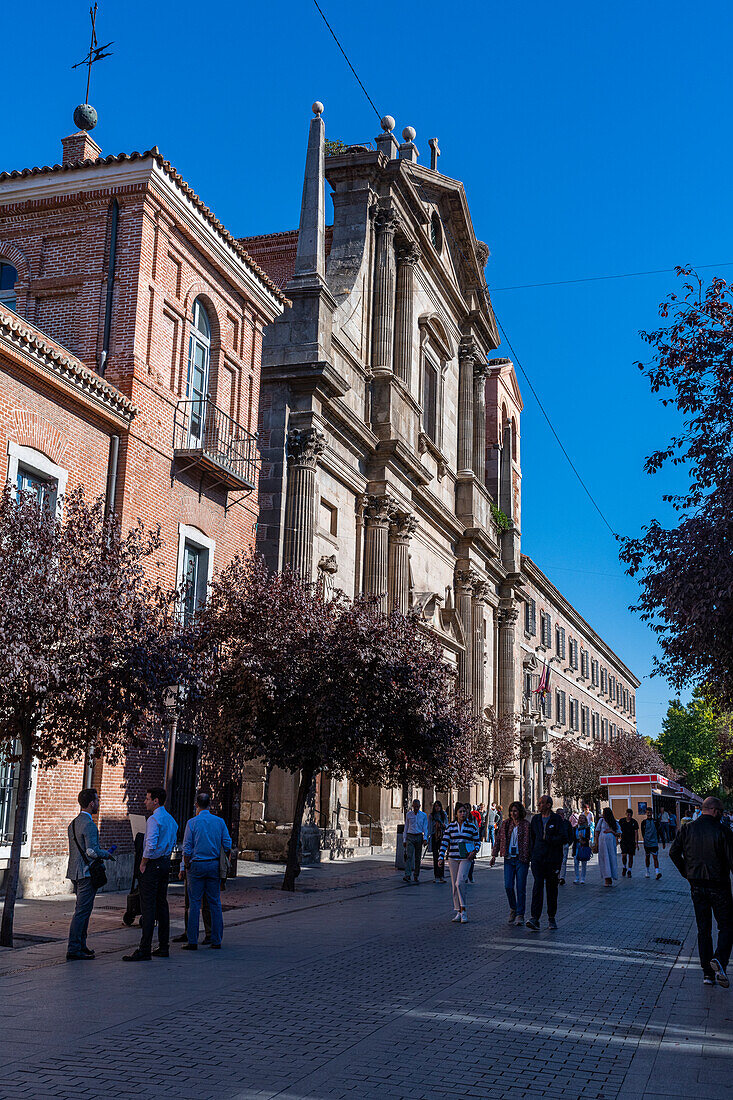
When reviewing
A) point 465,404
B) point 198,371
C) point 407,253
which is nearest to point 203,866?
point 198,371

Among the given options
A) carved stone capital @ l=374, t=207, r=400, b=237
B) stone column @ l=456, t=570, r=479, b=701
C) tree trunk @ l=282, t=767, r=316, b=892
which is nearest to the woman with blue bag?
tree trunk @ l=282, t=767, r=316, b=892

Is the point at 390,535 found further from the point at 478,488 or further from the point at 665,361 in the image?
the point at 665,361

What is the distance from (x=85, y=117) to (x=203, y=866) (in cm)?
1564

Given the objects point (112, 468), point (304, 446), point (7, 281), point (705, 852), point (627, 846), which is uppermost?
point (7, 281)

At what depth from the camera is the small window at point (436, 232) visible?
37688mm

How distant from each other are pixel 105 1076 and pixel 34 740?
5702 millimetres

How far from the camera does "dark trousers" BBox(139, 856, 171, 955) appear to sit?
10172 millimetres

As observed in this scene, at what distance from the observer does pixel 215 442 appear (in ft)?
65.9

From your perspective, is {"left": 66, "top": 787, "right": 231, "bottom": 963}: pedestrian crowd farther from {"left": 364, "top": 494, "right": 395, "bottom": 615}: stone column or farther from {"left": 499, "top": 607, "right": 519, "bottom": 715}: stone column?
{"left": 499, "top": 607, "right": 519, "bottom": 715}: stone column

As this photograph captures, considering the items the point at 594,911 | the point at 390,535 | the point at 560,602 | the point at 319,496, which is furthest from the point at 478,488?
the point at 594,911

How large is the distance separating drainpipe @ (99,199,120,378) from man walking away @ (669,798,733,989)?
12126 millimetres

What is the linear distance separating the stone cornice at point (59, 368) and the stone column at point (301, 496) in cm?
764

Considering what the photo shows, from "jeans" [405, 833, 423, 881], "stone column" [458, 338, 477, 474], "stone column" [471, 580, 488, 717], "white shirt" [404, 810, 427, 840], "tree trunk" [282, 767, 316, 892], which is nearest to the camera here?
"tree trunk" [282, 767, 316, 892]

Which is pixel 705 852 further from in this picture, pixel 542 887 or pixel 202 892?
pixel 202 892
